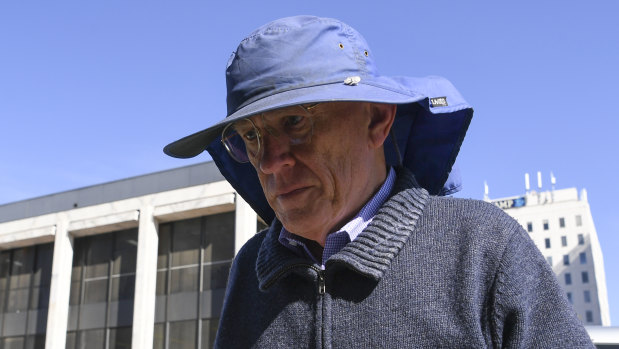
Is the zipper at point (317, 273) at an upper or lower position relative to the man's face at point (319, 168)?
lower

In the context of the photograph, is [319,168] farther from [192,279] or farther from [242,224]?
[192,279]

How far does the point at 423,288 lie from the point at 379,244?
0.55 ft

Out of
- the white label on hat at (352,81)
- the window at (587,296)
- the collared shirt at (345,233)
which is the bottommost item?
the collared shirt at (345,233)

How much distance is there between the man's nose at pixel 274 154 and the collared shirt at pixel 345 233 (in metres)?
0.25

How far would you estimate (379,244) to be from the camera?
1852 millimetres

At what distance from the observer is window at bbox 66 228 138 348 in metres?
24.0

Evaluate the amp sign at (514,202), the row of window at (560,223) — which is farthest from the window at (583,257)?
the amp sign at (514,202)

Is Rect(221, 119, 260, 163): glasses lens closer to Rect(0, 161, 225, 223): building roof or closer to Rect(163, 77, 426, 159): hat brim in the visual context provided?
Rect(163, 77, 426, 159): hat brim

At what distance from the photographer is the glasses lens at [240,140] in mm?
1994

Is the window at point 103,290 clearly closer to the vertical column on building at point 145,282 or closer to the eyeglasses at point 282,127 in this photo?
the vertical column on building at point 145,282

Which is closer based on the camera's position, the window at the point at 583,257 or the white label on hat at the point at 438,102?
the white label on hat at the point at 438,102

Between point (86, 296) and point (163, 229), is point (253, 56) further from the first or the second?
point (86, 296)

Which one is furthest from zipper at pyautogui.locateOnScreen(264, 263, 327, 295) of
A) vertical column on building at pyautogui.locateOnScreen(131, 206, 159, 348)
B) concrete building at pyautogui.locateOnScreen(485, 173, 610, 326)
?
concrete building at pyautogui.locateOnScreen(485, 173, 610, 326)

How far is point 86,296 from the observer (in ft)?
82.9
